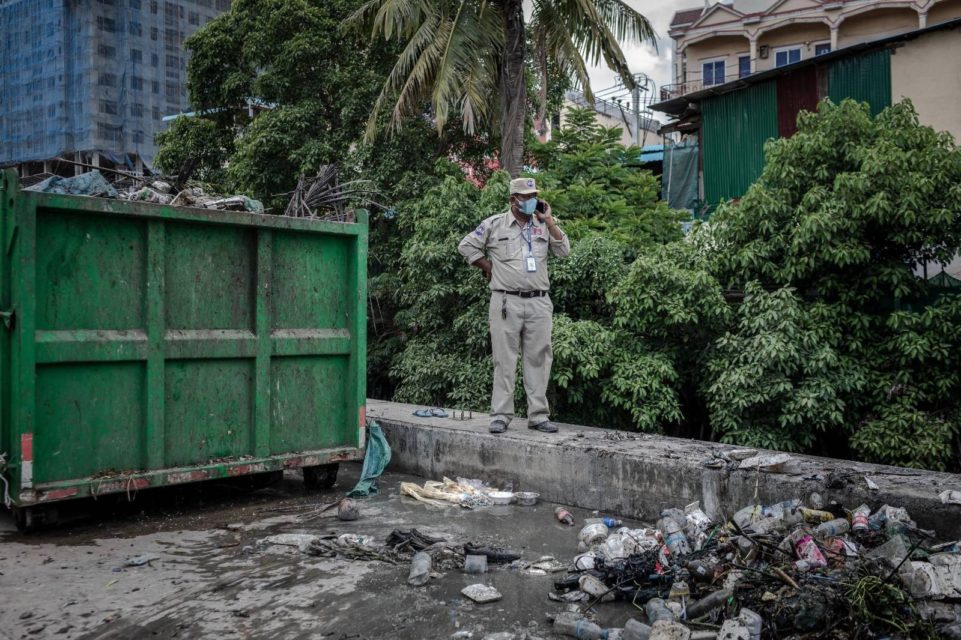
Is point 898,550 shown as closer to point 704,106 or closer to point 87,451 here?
point 87,451

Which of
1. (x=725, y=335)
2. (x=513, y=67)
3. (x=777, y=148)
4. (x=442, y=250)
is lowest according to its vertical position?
(x=725, y=335)

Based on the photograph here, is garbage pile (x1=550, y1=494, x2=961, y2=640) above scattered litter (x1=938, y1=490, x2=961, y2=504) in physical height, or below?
below

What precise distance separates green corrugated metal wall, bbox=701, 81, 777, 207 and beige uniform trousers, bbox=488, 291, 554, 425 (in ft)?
37.8

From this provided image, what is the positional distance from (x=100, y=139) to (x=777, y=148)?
19.6 metres

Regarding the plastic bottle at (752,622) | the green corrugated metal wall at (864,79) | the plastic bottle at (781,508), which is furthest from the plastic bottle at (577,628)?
the green corrugated metal wall at (864,79)

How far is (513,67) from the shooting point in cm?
1231

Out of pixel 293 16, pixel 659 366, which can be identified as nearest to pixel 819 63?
pixel 293 16

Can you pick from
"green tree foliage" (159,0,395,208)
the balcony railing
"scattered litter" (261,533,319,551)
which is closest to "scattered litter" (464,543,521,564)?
"scattered litter" (261,533,319,551)

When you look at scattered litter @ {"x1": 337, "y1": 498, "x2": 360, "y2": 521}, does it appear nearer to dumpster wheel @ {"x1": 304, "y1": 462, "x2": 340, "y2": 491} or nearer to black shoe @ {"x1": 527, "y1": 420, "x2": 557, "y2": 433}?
dumpster wheel @ {"x1": 304, "y1": 462, "x2": 340, "y2": 491}

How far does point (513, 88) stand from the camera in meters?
12.3

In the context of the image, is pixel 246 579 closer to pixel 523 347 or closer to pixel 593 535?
pixel 593 535

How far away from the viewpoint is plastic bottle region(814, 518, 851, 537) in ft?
12.5

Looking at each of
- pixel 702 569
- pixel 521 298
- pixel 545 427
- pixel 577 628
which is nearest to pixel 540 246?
pixel 521 298

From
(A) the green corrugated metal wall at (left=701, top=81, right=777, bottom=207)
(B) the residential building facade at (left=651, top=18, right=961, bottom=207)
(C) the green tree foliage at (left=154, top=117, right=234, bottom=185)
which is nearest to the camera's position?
(B) the residential building facade at (left=651, top=18, right=961, bottom=207)
